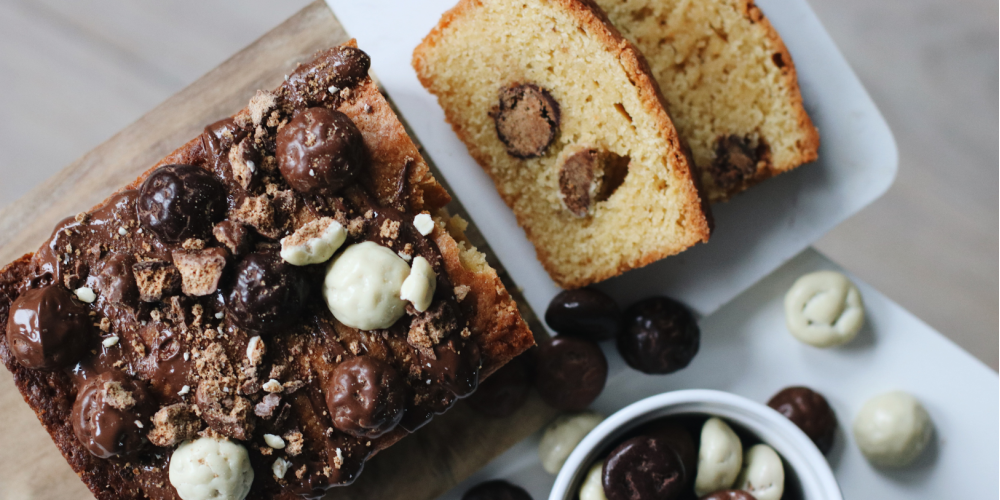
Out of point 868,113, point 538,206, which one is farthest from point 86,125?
point 868,113

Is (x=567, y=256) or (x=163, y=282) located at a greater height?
(x=163, y=282)

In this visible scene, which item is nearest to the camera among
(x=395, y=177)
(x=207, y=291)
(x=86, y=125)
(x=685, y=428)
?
(x=207, y=291)

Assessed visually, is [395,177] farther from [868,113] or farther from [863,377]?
[863,377]

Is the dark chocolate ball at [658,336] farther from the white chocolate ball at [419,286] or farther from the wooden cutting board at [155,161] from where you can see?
the white chocolate ball at [419,286]

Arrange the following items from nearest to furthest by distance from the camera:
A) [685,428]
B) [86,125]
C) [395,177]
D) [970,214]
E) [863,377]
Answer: [395,177], [685,428], [863,377], [86,125], [970,214]

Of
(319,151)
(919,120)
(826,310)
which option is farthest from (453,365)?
(919,120)

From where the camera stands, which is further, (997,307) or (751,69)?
(997,307)

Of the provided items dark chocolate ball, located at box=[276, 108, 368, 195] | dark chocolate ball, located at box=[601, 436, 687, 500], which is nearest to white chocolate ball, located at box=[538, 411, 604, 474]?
dark chocolate ball, located at box=[601, 436, 687, 500]
